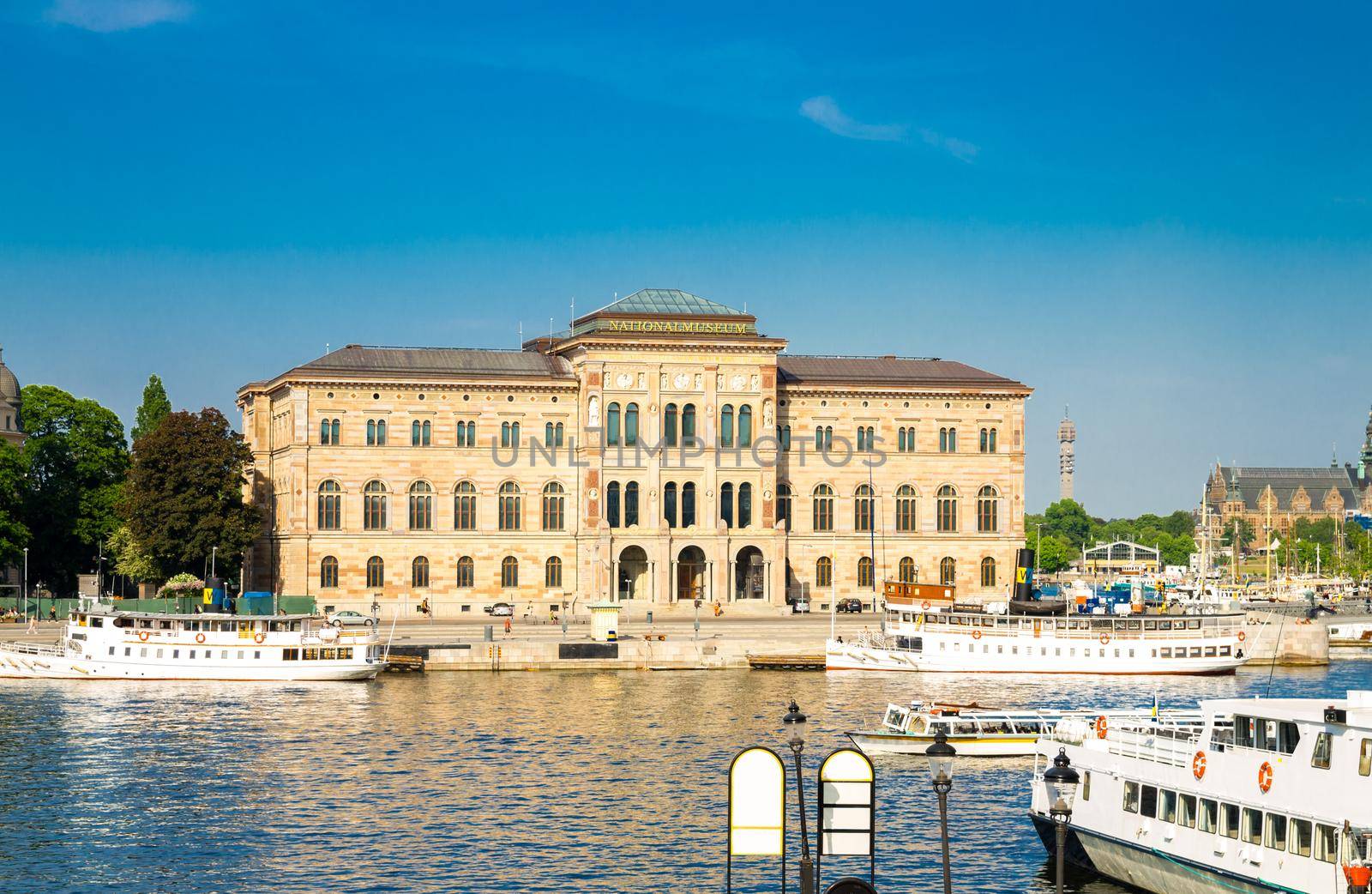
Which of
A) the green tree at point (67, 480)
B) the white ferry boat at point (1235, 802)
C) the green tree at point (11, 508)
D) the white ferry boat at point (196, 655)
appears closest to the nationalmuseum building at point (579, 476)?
the green tree at point (67, 480)

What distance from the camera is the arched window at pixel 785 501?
12681 centimetres

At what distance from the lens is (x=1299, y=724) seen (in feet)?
125

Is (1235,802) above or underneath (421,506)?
underneath

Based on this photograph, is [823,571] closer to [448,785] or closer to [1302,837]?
[448,785]

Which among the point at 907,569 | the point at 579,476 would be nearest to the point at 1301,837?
the point at 579,476

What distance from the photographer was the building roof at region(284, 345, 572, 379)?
122 m

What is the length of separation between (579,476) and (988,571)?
28565mm

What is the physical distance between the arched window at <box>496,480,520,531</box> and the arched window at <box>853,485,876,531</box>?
2250 cm

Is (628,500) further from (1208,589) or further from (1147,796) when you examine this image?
(1147,796)

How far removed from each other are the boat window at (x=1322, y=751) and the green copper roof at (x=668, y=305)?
86960mm

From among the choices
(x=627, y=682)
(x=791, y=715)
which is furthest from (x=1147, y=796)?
(x=627, y=682)

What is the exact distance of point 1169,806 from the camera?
42.2m

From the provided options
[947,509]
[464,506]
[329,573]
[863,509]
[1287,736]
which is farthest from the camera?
[947,509]

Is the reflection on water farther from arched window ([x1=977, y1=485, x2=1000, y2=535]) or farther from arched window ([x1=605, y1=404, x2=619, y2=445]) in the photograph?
arched window ([x1=977, y1=485, x2=1000, y2=535])
